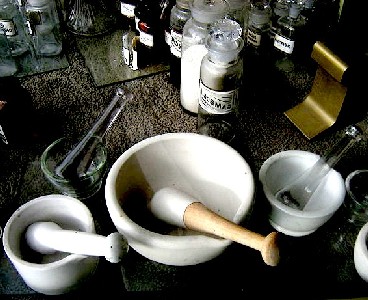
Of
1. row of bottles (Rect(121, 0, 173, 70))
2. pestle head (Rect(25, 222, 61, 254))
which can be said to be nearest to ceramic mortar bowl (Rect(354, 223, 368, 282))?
pestle head (Rect(25, 222, 61, 254))

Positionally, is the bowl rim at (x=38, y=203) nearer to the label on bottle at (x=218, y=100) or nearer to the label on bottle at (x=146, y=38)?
the label on bottle at (x=218, y=100)

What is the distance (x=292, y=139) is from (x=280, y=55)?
0.72 ft

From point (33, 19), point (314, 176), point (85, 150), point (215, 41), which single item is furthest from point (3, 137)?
point (314, 176)

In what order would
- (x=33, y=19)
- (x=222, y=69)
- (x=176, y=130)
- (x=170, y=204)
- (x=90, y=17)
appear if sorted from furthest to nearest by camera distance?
1. (x=90, y=17)
2. (x=33, y=19)
3. (x=176, y=130)
4. (x=222, y=69)
5. (x=170, y=204)

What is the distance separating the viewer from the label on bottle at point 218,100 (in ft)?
2.60

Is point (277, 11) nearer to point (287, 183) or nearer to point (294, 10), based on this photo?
point (294, 10)

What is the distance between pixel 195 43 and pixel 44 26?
34cm

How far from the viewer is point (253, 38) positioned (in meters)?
1.01

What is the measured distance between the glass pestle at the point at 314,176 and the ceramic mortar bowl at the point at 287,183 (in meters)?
0.01

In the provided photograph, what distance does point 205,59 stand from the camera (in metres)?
0.81

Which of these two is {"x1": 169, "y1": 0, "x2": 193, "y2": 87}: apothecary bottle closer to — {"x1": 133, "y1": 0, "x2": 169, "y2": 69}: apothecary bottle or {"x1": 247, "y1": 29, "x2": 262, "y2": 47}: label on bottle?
{"x1": 133, "y1": 0, "x2": 169, "y2": 69}: apothecary bottle

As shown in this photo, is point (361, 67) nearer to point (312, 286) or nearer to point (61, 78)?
point (312, 286)

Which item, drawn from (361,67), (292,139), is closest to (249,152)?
(292,139)

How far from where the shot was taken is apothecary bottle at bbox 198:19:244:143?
2.54 feet
